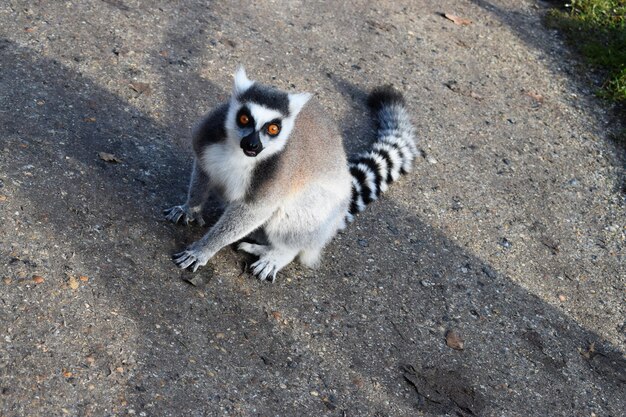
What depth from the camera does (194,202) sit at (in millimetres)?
Answer: 4301

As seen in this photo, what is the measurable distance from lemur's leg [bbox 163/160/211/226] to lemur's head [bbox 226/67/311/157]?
43cm

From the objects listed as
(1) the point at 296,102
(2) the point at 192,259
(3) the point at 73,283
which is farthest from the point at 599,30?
(3) the point at 73,283

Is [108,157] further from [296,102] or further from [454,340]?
[454,340]

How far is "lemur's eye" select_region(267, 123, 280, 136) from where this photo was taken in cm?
380

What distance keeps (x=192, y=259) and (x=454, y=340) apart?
1.57m

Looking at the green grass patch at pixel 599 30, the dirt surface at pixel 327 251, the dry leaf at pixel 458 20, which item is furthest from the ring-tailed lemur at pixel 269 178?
the green grass patch at pixel 599 30

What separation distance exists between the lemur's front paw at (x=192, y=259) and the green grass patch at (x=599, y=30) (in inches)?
187

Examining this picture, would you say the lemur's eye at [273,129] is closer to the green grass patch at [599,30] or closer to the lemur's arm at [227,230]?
the lemur's arm at [227,230]

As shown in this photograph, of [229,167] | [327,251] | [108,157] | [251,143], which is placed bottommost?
[327,251]

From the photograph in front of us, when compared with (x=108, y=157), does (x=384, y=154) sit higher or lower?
higher

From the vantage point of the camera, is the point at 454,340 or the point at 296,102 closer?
the point at 296,102

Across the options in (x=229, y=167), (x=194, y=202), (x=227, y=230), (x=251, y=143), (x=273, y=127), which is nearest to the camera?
(x=251, y=143)

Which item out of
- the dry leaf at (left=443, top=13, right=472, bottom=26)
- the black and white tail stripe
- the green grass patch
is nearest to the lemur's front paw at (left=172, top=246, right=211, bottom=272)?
the black and white tail stripe

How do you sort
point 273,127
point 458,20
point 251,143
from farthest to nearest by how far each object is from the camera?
point 458,20 → point 273,127 → point 251,143
